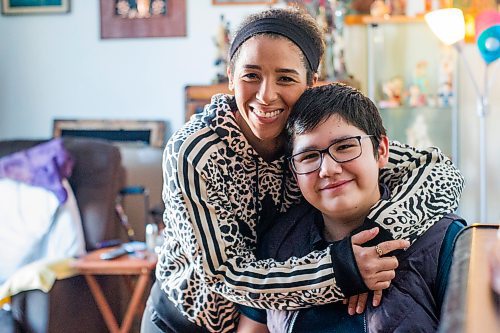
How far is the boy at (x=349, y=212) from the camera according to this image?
4.34 ft

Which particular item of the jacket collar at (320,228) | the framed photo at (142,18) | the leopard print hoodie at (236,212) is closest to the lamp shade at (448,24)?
the framed photo at (142,18)

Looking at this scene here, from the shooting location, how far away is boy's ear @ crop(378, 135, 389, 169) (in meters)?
1.49

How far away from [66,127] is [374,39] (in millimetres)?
1908

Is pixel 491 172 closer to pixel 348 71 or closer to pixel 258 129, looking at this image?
pixel 348 71

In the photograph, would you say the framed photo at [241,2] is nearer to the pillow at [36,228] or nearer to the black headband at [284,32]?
the pillow at [36,228]

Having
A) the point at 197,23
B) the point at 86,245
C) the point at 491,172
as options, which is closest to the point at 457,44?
the point at 491,172

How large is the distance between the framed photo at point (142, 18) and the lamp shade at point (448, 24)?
1.44 meters

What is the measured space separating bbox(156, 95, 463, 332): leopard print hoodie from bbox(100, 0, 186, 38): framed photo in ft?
8.65

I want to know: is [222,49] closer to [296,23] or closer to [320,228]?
[296,23]

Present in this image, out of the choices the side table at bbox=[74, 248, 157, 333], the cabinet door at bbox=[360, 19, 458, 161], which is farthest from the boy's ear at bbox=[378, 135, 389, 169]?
the cabinet door at bbox=[360, 19, 458, 161]

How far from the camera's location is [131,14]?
4.32 metres

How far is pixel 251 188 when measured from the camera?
165 cm

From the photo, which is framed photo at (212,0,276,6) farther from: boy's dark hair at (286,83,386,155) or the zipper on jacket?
the zipper on jacket

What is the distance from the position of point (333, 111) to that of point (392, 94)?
289 cm
